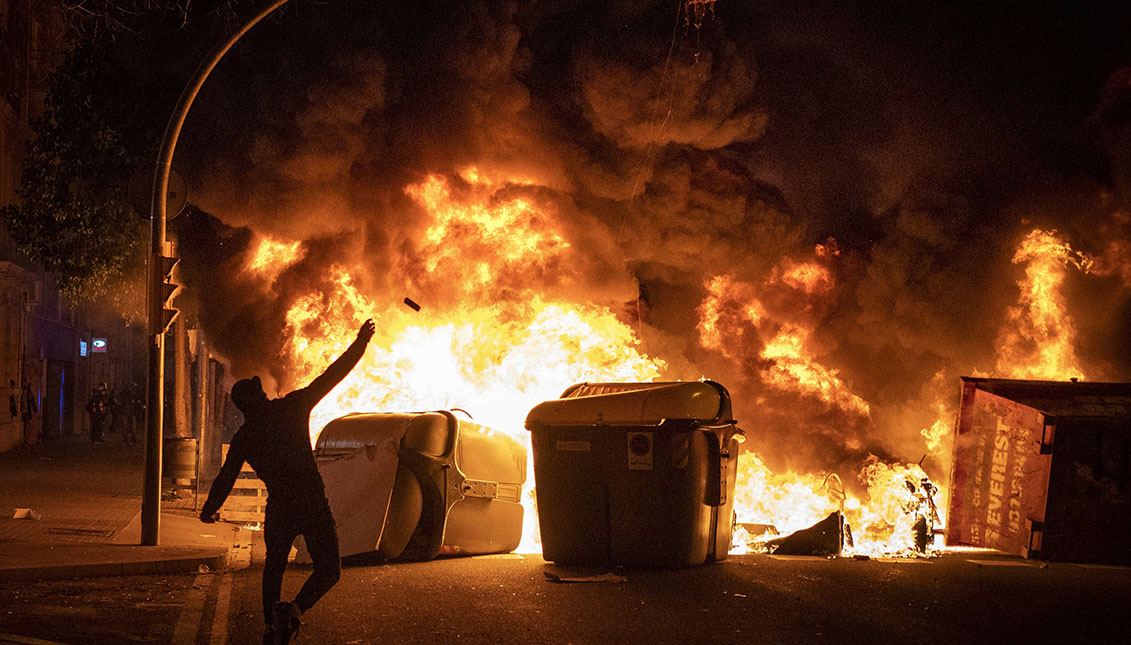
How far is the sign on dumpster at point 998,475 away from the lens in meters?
10.6

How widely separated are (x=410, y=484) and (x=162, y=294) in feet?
10.5

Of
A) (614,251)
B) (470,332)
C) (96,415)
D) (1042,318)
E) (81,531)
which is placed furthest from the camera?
(96,415)

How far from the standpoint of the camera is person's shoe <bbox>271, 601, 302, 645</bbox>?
5.55 m

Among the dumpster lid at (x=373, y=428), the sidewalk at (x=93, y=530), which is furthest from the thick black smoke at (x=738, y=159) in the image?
the dumpster lid at (x=373, y=428)

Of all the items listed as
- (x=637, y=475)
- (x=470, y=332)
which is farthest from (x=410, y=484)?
(x=470, y=332)

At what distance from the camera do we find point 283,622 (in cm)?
555

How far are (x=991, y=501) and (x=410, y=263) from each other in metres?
7.88

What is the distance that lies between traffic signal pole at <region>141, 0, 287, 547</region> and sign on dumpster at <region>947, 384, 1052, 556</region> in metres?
8.47

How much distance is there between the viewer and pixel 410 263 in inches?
571

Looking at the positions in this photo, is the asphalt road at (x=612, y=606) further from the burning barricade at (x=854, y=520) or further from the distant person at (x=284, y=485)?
the burning barricade at (x=854, y=520)

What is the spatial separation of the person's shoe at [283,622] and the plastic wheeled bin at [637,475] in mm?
4490

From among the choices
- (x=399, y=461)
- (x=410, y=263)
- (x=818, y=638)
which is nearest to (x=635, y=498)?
(x=399, y=461)

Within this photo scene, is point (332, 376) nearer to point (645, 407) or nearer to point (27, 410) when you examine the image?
point (645, 407)

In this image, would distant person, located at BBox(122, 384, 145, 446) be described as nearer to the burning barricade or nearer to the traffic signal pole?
the traffic signal pole
